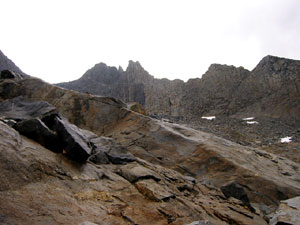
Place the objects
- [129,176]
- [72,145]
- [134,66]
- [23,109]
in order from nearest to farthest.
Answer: [72,145], [129,176], [23,109], [134,66]

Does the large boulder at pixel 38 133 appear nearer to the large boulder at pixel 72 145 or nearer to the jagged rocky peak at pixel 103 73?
the large boulder at pixel 72 145

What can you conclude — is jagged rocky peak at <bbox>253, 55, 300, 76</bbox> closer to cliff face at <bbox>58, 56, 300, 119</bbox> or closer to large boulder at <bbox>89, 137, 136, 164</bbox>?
cliff face at <bbox>58, 56, 300, 119</bbox>

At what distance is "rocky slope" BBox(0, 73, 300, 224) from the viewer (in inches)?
193

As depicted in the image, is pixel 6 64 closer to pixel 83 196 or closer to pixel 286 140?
pixel 286 140

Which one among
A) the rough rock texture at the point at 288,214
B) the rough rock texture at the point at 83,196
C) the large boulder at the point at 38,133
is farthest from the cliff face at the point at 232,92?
the large boulder at the point at 38,133

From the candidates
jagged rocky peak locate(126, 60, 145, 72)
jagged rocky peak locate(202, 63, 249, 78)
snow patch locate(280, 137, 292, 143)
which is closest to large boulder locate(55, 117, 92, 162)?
snow patch locate(280, 137, 292, 143)

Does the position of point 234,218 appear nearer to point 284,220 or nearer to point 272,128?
point 284,220

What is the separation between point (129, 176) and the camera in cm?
741

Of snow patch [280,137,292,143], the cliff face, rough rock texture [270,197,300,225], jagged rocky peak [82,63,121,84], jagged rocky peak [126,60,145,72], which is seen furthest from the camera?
jagged rocky peak [82,63,121,84]

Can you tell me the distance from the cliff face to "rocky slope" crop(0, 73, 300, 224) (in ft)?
145

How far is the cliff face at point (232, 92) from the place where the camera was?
52312 mm

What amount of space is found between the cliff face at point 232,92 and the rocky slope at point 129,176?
44282mm

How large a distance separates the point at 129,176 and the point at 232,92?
5763cm

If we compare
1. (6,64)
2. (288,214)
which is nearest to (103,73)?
(6,64)
